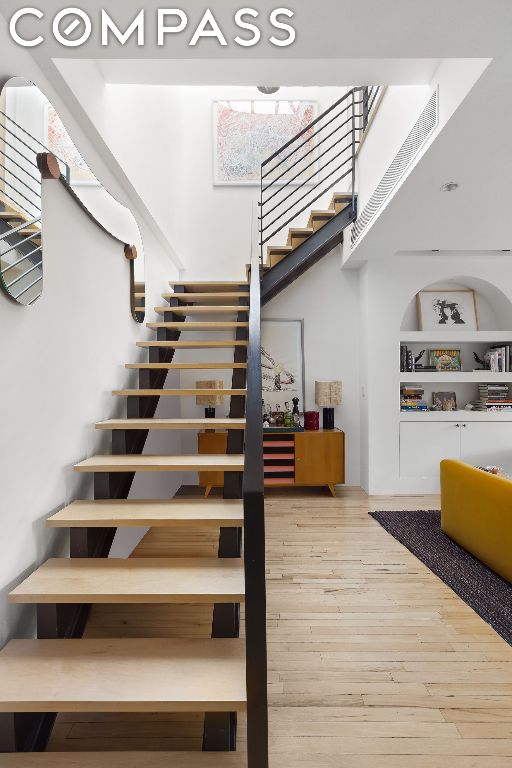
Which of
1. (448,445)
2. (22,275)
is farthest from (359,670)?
(448,445)

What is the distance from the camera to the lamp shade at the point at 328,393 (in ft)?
18.3

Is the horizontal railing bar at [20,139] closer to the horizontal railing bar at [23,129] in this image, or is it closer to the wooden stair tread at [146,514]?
the horizontal railing bar at [23,129]

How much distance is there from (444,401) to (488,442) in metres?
0.65

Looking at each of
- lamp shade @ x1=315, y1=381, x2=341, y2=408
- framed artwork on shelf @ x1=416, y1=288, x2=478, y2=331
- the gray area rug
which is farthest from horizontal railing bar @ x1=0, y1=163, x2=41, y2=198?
framed artwork on shelf @ x1=416, y1=288, x2=478, y2=331

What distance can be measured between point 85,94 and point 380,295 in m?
3.64

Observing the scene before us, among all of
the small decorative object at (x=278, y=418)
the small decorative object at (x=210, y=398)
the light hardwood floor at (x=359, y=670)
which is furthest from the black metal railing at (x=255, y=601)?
the small decorative object at (x=278, y=418)

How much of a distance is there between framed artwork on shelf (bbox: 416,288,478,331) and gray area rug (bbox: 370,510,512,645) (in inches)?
88.5

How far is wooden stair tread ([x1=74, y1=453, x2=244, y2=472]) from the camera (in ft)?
8.36

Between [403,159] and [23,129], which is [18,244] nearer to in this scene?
[23,129]

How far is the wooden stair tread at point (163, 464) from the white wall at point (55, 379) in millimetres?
129

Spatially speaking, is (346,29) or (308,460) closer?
(346,29)

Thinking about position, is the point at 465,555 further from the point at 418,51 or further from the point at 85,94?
the point at 85,94

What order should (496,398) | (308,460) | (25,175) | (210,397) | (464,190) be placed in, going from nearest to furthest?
1. (25,175)
2. (464,190)
3. (210,397)
4. (308,460)
5. (496,398)

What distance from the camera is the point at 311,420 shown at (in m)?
5.61
